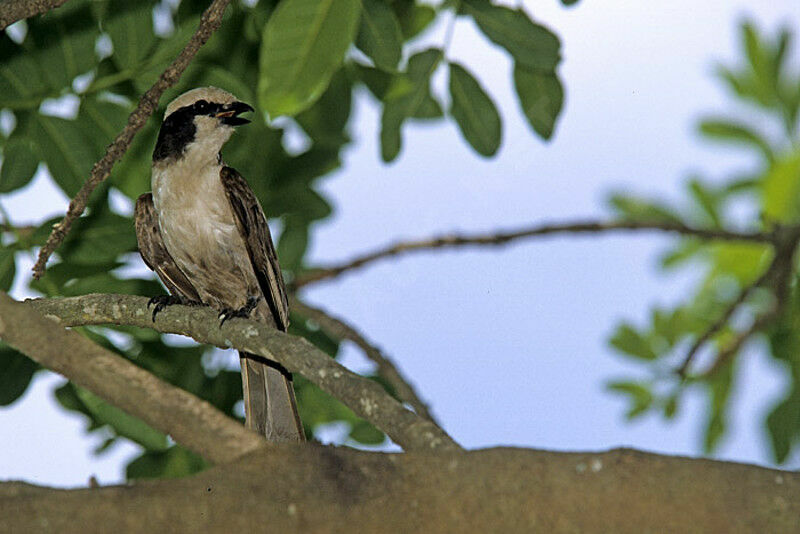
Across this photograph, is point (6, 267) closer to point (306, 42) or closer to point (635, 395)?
point (306, 42)

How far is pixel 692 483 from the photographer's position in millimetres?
1887

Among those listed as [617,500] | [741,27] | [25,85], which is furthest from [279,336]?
[741,27]

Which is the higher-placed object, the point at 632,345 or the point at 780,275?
the point at 780,275

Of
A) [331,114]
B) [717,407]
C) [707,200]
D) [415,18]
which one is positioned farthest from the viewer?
[707,200]

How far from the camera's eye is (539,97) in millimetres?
4648

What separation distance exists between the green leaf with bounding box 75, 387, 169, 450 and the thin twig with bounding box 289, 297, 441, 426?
95cm

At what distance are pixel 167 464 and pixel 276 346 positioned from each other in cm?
252

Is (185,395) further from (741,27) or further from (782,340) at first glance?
(741,27)

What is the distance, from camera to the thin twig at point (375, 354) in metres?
4.15

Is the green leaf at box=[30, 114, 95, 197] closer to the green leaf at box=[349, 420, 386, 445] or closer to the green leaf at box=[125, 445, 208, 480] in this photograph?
the green leaf at box=[125, 445, 208, 480]

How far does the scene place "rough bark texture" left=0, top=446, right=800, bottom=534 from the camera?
5.72ft

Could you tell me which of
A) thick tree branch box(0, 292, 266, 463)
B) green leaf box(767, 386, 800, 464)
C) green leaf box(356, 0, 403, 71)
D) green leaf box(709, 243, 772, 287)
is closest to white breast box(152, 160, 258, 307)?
green leaf box(356, 0, 403, 71)

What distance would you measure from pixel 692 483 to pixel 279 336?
4.63 ft

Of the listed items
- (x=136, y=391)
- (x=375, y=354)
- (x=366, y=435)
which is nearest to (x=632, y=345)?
(x=366, y=435)
